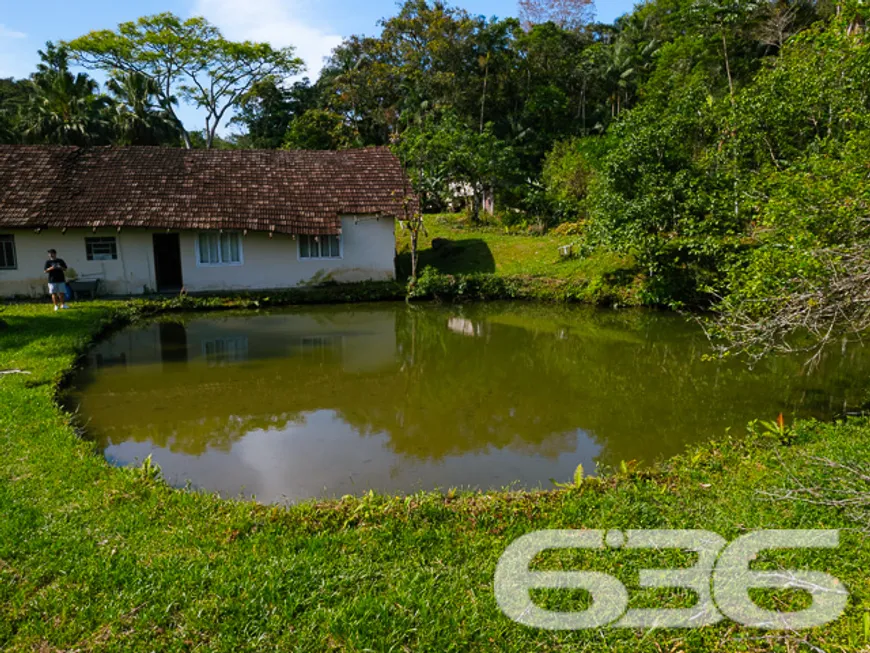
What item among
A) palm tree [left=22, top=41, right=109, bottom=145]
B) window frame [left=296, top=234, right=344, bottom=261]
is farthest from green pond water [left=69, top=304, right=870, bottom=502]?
palm tree [left=22, top=41, right=109, bottom=145]

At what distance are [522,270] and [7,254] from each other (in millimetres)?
14672

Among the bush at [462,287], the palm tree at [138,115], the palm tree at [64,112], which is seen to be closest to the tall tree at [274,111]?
the palm tree at [138,115]

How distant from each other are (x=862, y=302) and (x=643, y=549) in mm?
3331

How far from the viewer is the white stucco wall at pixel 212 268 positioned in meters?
16.4

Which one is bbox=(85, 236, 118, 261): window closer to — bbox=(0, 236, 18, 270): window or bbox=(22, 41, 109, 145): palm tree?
bbox=(0, 236, 18, 270): window

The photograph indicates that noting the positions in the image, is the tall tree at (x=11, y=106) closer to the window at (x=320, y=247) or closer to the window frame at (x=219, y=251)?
the window frame at (x=219, y=251)

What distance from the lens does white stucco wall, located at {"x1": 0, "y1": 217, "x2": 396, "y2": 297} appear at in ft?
53.7

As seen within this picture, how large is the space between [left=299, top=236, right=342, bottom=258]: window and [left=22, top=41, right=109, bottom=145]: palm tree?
14.9 meters

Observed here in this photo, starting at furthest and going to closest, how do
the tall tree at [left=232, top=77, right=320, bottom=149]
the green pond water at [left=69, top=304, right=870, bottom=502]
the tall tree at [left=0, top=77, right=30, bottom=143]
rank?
the tall tree at [left=232, top=77, right=320, bottom=149] → the tall tree at [left=0, top=77, right=30, bottom=143] → the green pond water at [left=69, top=304, right=870, bottom=502]

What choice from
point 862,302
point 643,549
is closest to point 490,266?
point 862,302

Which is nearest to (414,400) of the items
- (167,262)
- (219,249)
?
(219,249)

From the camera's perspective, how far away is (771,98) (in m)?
12.6

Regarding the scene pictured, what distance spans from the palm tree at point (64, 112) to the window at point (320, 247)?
14893 mm

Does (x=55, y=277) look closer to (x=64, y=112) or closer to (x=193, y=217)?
(x=193, y=217)
